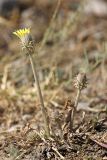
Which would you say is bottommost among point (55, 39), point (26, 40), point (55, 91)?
point (55, 91)

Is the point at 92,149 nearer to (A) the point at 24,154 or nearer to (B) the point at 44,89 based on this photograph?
(A) the point at 24,154

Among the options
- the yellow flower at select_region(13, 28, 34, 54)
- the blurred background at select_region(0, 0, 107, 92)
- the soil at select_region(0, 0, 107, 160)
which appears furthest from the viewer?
the blurred background at select_region(0, 0, 107, 92)

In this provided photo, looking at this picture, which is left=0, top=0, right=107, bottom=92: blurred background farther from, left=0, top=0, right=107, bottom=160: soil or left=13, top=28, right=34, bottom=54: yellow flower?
left=13, top=28, right=34, bottom=54: yellow flower

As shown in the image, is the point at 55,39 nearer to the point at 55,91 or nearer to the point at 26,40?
the point at 55,91

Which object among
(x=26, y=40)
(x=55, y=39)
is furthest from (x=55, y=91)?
(x=26, y=40)

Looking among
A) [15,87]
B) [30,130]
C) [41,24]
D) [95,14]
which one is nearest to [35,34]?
[41,24]

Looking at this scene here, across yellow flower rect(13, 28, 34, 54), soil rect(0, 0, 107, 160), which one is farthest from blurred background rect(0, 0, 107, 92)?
yellow flower rect(13, 28, 34, 54)

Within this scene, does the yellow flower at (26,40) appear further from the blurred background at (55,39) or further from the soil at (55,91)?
the blurred background at (55,39)

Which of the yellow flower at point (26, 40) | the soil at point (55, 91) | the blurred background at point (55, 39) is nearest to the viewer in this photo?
the yellow flower at point (26, 40)

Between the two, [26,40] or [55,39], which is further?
[55,39]

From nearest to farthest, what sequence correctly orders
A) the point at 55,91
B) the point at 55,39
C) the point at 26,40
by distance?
1. the point at 26,40
2. the point at 55,91
3. the point at 55,39

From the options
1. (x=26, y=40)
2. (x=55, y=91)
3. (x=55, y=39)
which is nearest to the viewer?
(x=26, y=40)

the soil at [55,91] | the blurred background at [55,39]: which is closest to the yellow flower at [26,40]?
the soil at [55,91]
